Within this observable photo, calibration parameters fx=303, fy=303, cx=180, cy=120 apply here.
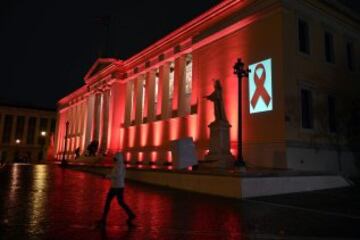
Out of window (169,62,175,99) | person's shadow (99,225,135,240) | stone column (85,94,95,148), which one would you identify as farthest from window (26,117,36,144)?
person's shadow (99,225,135,240)

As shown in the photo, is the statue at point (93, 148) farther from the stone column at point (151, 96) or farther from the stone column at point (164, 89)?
the stone column at point (164, 89)

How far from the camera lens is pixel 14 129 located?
69.8 meters

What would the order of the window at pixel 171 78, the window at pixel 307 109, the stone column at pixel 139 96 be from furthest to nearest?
the stone column at pixel 139 96 → the window at pixel 171 78 → the window at pixel 307 109

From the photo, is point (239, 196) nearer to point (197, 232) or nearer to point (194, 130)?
point (197, 232)

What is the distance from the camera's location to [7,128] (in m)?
69.4

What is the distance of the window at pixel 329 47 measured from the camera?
21328 millimetres

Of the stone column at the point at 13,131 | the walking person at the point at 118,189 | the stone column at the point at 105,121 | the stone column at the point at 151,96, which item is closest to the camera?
the walking person at the point at 118,189

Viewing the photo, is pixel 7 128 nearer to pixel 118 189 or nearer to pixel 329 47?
pixel 329 47

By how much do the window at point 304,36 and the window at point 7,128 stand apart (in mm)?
68390

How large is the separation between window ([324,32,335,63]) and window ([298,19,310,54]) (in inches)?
87.5

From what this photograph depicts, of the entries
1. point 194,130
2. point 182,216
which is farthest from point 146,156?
point 182,216

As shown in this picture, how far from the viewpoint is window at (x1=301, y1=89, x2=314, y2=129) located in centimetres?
1910

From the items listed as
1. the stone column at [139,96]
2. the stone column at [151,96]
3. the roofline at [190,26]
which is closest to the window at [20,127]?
the roofline at [190,26]

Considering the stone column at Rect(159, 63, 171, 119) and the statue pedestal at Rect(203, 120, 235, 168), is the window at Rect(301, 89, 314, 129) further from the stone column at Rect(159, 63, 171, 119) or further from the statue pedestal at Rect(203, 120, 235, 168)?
the stone column at Rect(159, 63, 171, 119)
